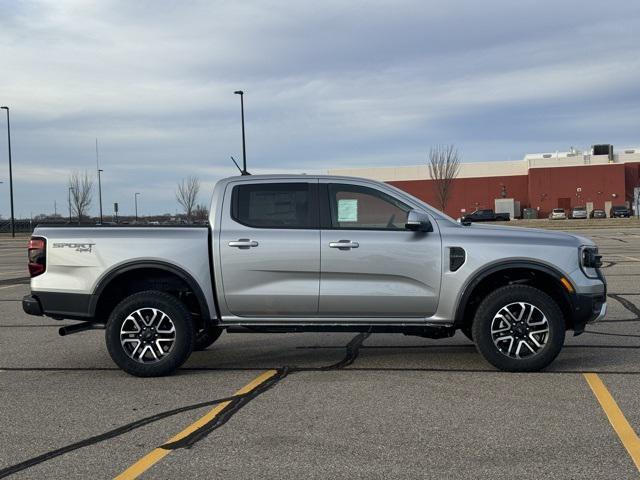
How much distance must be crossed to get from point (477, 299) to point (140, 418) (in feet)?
11.4

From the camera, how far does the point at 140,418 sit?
540 centimetres

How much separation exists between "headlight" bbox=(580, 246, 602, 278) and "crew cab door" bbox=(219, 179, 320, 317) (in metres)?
2.57

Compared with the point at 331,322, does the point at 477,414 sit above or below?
below

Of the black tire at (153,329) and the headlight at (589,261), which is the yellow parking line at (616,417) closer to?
the headlight at (589,261)

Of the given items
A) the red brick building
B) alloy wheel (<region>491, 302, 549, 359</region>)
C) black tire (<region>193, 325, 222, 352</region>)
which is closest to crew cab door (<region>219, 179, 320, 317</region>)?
black tire (<region>193, 325, 222, 352</region>)

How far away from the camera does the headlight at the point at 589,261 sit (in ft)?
22.1

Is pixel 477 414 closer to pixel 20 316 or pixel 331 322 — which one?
pixel 331 322

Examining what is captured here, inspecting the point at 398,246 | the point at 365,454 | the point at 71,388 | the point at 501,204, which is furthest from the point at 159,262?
the point at 501,204

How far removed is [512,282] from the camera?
280 inches

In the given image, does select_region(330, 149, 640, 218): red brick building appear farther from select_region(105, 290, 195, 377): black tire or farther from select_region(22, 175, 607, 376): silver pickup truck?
select_region(105, 290, 195, 377): black tire

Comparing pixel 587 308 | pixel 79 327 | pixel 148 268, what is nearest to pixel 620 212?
pixel 587 308

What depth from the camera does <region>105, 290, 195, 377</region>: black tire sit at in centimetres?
671

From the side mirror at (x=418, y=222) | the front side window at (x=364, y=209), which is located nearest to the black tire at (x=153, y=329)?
the front side window at (x=364, y=209)

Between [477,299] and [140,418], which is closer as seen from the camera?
[140,418]
